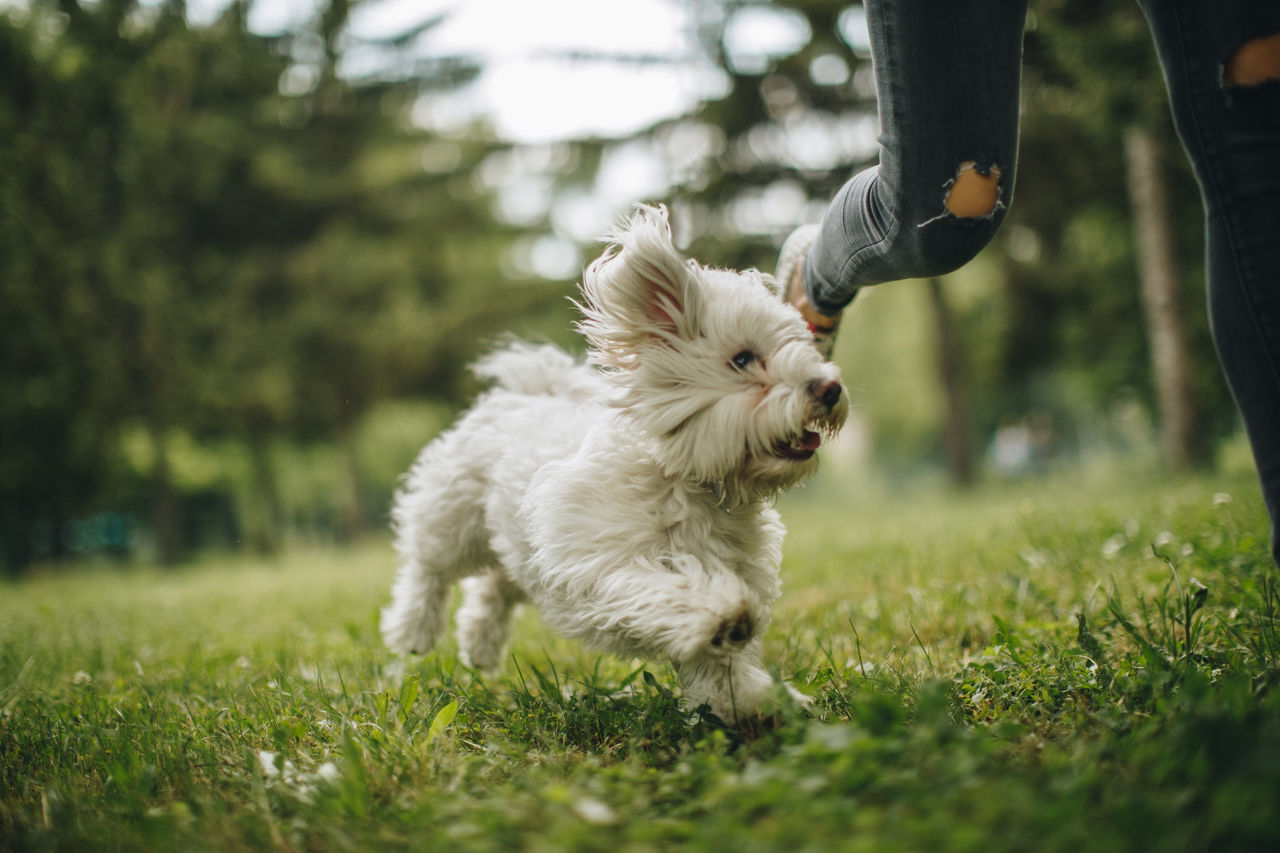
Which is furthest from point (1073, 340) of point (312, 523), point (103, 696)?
point (312, 523)

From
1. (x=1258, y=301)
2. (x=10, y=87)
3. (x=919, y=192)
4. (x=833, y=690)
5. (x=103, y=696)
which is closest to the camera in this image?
(x=1258, y=301)

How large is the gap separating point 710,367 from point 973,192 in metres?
0.84

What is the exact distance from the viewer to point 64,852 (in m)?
1.69

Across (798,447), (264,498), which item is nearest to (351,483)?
(264,498)

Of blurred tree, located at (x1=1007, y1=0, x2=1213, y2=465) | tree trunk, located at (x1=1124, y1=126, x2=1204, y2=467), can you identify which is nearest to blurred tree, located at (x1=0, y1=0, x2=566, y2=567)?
blurred tree, located at (x1=1007, y1=0, x2=1213, y2=465)

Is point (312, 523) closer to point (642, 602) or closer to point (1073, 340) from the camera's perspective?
point (1073, 340)

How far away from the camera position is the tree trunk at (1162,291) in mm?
9680

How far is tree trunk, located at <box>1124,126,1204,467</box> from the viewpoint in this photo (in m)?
9.68

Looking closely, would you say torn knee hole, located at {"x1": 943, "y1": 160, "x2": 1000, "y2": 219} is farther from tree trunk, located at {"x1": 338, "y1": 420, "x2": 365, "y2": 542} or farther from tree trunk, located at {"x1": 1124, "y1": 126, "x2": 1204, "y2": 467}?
tree trunk, located at {"x1": 338, "y1": 420, "x2": 365, "y2": 542}

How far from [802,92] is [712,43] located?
162 cm

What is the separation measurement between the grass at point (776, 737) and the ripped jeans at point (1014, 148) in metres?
0.66

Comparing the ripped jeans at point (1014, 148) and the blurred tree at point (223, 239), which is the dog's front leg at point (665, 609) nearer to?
the ripped jeans at point (1014, 148)

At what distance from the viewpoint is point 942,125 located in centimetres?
210

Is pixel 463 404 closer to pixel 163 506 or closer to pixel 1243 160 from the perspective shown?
pixel 163 506
